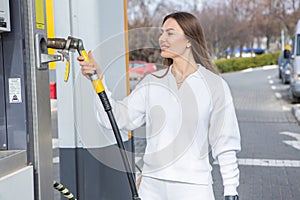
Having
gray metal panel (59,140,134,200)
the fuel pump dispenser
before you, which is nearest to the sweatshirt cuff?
the fuel pump dispenser

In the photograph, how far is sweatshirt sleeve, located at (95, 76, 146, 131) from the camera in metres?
2.85

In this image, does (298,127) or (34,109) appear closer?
(34,109)

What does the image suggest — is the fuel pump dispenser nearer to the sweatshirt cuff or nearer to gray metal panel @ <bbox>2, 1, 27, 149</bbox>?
gray metal panel @ <bbox>2, 1, 27, 149</bbox>

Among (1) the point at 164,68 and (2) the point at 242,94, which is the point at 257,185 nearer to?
(1) the point at 164,68

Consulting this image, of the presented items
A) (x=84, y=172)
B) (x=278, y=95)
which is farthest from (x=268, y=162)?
(x=278, y=95)

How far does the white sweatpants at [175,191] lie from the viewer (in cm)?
272

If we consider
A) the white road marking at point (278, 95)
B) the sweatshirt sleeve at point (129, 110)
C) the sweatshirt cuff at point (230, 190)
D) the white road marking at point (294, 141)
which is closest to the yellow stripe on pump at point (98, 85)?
the sweatshirt sleeve at point (129, 110)

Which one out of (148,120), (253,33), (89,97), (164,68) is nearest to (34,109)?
(148,120)

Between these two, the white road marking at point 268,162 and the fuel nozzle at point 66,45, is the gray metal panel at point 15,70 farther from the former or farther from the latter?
the white road marking at point 268,162

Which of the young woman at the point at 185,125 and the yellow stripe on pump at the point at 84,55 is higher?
the yellow stripe on pump at the point at 84,55

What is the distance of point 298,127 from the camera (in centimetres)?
1192

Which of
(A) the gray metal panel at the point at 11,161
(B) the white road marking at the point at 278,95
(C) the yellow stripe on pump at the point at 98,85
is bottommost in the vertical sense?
(B) the white road marking at the point at 278,95

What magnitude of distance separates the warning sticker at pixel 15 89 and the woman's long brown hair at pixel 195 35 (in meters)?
1.03

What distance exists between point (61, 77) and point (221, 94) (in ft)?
4.89
